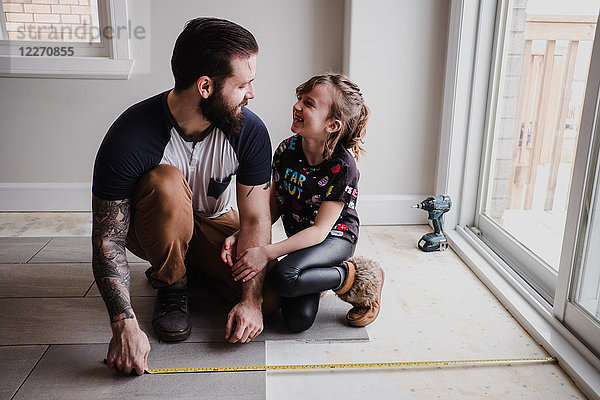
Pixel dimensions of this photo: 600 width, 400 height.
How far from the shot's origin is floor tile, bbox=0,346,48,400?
1.41m

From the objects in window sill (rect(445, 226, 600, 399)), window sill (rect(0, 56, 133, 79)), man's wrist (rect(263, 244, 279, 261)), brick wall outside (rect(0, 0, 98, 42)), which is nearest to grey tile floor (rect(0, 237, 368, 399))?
man's wrist (rect(263, 244, 279, 261))

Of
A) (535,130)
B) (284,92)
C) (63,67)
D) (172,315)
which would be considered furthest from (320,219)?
(63,67)

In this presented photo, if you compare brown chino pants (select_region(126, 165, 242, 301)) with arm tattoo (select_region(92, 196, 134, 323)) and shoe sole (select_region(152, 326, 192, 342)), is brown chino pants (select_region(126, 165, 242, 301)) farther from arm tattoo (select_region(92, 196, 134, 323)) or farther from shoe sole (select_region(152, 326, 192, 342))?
shoe sole (select_region(152, 326, 192, 342))

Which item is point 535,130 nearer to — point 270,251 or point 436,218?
point 436,218

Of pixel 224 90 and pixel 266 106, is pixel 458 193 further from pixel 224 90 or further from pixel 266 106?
pixel 224 90

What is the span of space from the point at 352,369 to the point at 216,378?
38cm

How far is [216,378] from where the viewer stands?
1.47 meters

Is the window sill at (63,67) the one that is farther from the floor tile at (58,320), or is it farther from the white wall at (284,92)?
the floor tile at (58,320)

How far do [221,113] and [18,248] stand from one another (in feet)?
4.42

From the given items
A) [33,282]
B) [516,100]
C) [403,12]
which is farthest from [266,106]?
Answer: [33,282]

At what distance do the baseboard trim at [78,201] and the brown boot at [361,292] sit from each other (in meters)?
1.01

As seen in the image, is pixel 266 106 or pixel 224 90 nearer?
pixel 224 90

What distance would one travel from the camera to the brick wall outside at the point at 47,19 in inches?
105

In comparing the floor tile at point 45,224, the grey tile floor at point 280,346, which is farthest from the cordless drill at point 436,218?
the floor tile at point 45,224
